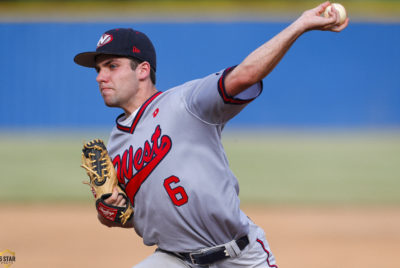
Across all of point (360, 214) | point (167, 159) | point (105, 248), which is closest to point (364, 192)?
point (360, 214)

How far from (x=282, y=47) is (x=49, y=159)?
11104 mm

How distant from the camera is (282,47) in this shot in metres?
2.52

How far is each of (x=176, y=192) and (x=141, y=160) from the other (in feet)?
0.92

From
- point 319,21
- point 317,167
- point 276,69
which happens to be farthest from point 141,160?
point 276,69

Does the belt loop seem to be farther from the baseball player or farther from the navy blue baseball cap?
the navy blue baseball cap

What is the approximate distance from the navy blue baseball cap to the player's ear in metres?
0.03

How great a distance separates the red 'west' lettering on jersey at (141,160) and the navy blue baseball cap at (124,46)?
516 millimetres

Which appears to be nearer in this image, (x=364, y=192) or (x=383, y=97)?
(x=364, y=192)

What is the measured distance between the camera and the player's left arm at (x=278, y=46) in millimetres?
2500

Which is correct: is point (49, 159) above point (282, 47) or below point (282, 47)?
above

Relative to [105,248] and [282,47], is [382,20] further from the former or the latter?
[282,47]

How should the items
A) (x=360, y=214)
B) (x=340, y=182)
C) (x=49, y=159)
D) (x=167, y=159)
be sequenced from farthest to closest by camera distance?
1. (x=49, y=159)
2. (x=340, y=182)
3. (x=360, y=214)
4. (x=167, y=159)

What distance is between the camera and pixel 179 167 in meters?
2.98

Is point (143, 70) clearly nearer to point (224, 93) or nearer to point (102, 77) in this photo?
point (102, 77)
